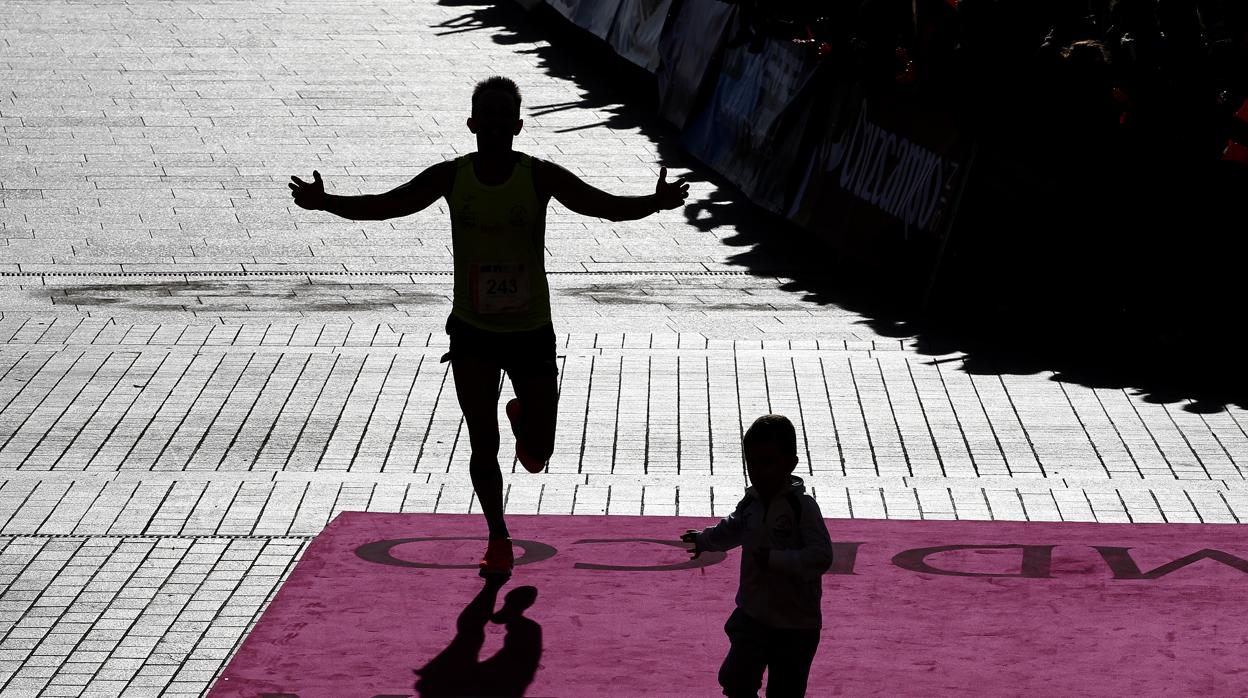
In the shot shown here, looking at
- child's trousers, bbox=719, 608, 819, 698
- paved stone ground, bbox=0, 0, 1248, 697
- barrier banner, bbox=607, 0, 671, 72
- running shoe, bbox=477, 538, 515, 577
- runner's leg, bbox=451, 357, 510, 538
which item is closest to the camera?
child's trousers, bbox=719, 608, 819, 698

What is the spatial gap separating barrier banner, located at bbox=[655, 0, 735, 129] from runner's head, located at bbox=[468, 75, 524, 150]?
11.6 m

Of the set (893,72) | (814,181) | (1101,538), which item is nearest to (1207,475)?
(1101,538)

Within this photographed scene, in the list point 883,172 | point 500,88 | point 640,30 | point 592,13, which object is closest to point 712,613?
point 500,88

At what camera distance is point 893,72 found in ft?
44.5

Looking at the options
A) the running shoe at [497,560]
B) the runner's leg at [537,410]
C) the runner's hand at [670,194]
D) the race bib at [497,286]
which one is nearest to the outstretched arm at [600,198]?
the runner's hand at [670,194]

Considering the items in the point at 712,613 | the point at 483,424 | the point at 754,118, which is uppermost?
the point at 483,424

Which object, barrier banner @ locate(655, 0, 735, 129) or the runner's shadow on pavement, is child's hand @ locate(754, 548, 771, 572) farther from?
barrier banner @ locate(655, 0, 735, 129)

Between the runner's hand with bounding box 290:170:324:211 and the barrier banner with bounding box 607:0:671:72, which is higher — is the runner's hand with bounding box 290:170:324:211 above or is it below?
above

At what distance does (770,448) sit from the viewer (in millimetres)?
4949

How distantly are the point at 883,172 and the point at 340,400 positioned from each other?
17.0ft

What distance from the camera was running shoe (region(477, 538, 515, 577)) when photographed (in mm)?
7051

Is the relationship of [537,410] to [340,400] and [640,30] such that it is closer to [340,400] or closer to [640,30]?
[340,400]

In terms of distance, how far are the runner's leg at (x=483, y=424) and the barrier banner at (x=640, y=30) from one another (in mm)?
13991

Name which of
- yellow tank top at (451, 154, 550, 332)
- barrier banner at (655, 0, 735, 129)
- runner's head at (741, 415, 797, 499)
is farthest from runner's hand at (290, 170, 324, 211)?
barrier banner at (655, 0, 735, 129)
